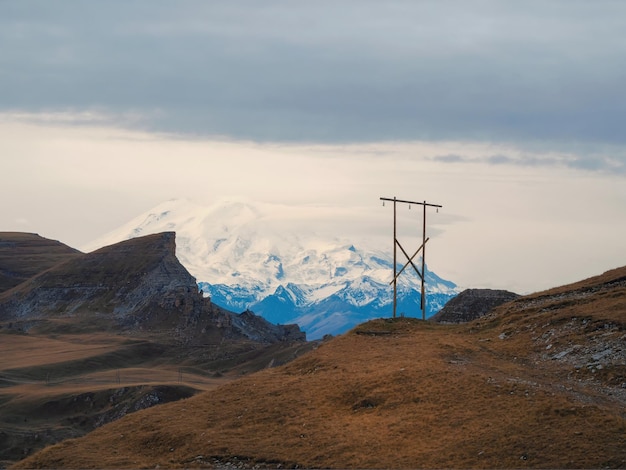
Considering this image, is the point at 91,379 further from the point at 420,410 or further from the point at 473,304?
the point at 420,410

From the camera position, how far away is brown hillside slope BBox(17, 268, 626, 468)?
118 feet

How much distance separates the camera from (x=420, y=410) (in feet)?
135

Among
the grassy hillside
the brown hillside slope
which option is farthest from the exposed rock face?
the grassy hillside

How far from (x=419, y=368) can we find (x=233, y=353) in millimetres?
152976

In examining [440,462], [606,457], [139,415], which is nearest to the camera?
[606,457]

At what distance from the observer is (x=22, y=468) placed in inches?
1745

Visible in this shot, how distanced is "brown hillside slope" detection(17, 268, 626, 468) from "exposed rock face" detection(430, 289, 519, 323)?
41715mm

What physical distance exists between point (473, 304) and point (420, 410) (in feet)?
200

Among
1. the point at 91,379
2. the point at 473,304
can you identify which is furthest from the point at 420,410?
the point at 91,379

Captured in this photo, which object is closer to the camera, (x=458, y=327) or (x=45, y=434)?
(x=458, y=327)

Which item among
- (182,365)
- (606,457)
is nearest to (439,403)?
(606,457)

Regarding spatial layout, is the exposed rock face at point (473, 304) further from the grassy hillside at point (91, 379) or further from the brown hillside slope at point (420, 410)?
the grassy hillside at point (91, 379)

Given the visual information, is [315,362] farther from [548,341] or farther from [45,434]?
[45,434]

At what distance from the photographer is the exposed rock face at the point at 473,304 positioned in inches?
3866
